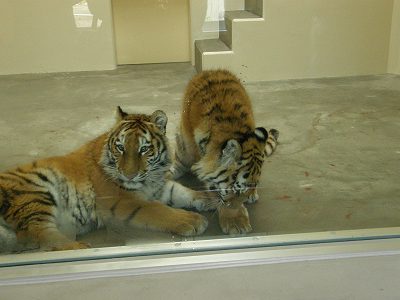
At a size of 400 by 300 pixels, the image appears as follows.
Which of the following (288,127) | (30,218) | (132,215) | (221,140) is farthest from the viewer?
(288,127)

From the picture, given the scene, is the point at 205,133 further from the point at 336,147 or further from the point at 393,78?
the point at 393,78

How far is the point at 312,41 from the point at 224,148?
2.73 ft

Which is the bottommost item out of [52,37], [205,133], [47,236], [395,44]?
[47,236]

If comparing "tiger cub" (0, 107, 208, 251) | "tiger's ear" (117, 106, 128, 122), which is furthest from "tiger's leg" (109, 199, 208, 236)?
"tiger's ear" (117, 106, 128, 122)

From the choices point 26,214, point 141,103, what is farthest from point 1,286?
point 141,103

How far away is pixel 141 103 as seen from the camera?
176 centimetres

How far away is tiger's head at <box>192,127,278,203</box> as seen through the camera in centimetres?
141

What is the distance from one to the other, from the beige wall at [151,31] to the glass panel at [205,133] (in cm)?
3

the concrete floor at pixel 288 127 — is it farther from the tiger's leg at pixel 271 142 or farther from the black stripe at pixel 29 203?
the black stripe at pixel 29 203

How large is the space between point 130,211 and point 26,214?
0.29 metres

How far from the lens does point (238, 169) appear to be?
1418 mm

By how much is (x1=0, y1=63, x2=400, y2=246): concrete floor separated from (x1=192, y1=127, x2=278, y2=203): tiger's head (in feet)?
0.24

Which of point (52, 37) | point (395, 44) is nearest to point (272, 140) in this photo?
point (395, 44)

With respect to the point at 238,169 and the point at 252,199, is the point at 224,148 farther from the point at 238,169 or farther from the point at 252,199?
the point at 252,199
